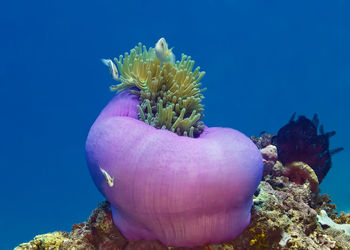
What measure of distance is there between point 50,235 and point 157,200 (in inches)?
63.5

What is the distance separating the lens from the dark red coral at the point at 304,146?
427 cm

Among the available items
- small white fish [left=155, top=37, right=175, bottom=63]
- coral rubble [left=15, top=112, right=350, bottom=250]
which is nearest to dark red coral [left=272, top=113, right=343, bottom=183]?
coral rubble [left=15, top=112, right=350, bottom=250]

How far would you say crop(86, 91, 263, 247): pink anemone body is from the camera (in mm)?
2094

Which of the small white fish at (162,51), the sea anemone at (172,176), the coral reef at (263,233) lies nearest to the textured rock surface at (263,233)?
the coral reef at (263,233)

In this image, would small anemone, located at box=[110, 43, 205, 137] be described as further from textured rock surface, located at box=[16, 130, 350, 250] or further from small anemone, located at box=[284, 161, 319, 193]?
small anemone, located at box=[284, 161, 319, 193]

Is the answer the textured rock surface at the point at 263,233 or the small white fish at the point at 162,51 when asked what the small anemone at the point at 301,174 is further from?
the small white fish at the point at 162,51

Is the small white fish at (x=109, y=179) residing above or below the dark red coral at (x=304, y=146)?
below

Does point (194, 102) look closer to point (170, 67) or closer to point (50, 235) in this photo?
point (170, 67)

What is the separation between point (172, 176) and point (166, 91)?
3.31 feet

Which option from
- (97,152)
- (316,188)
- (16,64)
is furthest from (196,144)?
(16,64)

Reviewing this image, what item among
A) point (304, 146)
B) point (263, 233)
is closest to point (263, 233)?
point (263, 233)

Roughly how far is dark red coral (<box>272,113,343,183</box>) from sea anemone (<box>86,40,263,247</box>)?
209 centimetres

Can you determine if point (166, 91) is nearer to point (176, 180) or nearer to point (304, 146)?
point (176, 180)

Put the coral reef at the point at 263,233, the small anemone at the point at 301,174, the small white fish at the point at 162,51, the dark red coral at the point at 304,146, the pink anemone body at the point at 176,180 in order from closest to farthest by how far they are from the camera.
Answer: the pink anemone body at the point at 176,180 < the coral reef at the point at 263,233 < the small white fish at the point at 162,51 < the small anemone at the point at 301,174 < the dark red coral at the point at 304,146
